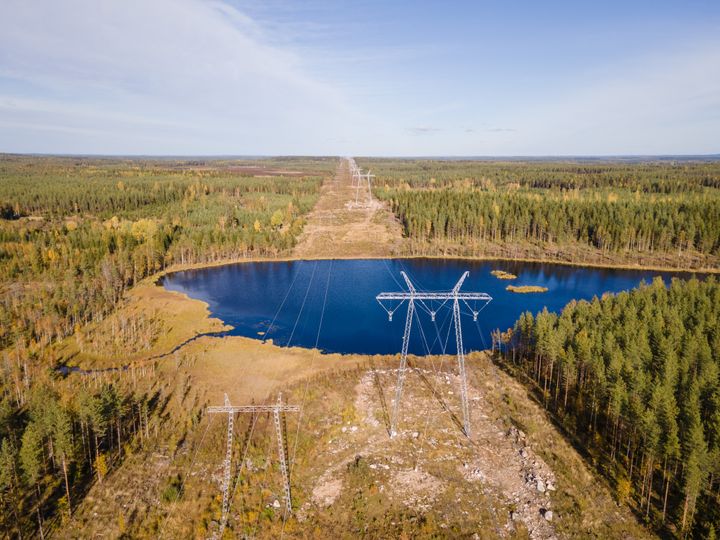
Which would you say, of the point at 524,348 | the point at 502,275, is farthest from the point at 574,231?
the point at 524,348

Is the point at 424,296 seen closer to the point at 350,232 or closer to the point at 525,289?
the point at 525,289

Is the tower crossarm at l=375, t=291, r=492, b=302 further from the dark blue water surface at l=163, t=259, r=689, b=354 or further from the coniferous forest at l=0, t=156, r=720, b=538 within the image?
the dark blue water surface at l=163, t=259, r=689, b=354

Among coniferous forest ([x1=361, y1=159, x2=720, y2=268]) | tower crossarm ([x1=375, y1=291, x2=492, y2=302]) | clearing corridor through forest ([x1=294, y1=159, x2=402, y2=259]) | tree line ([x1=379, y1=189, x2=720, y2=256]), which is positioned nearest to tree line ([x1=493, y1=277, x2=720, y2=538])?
tower crossarm ([x1=375, y1=291, x2=492, y2=302])

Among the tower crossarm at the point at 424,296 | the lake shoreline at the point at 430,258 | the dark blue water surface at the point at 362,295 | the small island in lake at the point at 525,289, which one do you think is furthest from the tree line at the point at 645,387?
the lake shoreline at the point at 430,258

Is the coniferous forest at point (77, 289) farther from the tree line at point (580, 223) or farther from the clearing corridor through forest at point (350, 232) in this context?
the tree line at point (580, 223)

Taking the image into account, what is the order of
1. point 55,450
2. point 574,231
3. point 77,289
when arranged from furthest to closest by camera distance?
point 574,231 → point 77,289 → point 55,450

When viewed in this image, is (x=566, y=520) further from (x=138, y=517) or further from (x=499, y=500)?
(x=138, y=517)
